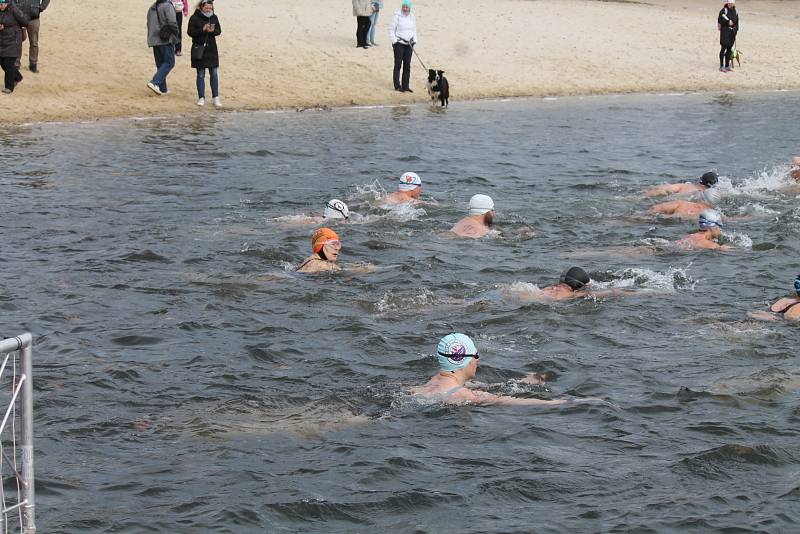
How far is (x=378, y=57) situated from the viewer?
3198 centimetres

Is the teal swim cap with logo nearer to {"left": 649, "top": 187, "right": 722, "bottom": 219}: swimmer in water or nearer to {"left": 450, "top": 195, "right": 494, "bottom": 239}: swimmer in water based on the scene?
{"left": 450, "top": 195, "right": 494, "bottom": 239}: swimmer in water

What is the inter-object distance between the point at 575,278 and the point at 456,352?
3416 mm

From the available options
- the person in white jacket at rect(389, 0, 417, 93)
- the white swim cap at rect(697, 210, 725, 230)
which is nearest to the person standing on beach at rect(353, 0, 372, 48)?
the person in white jacket at rect(389, 0, 417, 93)

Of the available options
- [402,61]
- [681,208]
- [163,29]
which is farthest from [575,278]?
[402,61]

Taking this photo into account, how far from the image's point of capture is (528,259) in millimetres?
15625

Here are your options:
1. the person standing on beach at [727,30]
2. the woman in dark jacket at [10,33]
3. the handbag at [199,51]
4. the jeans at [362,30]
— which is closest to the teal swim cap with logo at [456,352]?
the handbag at [199,51]

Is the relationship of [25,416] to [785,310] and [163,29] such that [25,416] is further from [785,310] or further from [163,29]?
[163,29]

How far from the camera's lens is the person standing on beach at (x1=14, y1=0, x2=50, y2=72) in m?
24.5

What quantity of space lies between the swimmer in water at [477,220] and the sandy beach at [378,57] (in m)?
11.5

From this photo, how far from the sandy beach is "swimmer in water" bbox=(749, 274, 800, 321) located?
54.8 ft

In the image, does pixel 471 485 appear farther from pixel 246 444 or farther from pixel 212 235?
pixel 212 235

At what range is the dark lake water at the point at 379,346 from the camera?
8.71 metres

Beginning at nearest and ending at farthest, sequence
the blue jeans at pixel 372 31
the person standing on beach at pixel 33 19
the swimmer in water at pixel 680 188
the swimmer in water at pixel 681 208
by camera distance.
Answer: the swimmer in water at pixel 681 208, the swimmer in water at pixel 680 188, the person standing on beach at pixel 33 19, the blue jeans at pixel 372 31

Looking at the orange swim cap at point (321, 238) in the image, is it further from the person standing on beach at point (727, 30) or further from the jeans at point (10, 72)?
the person standing on beach at point (727, 30)
